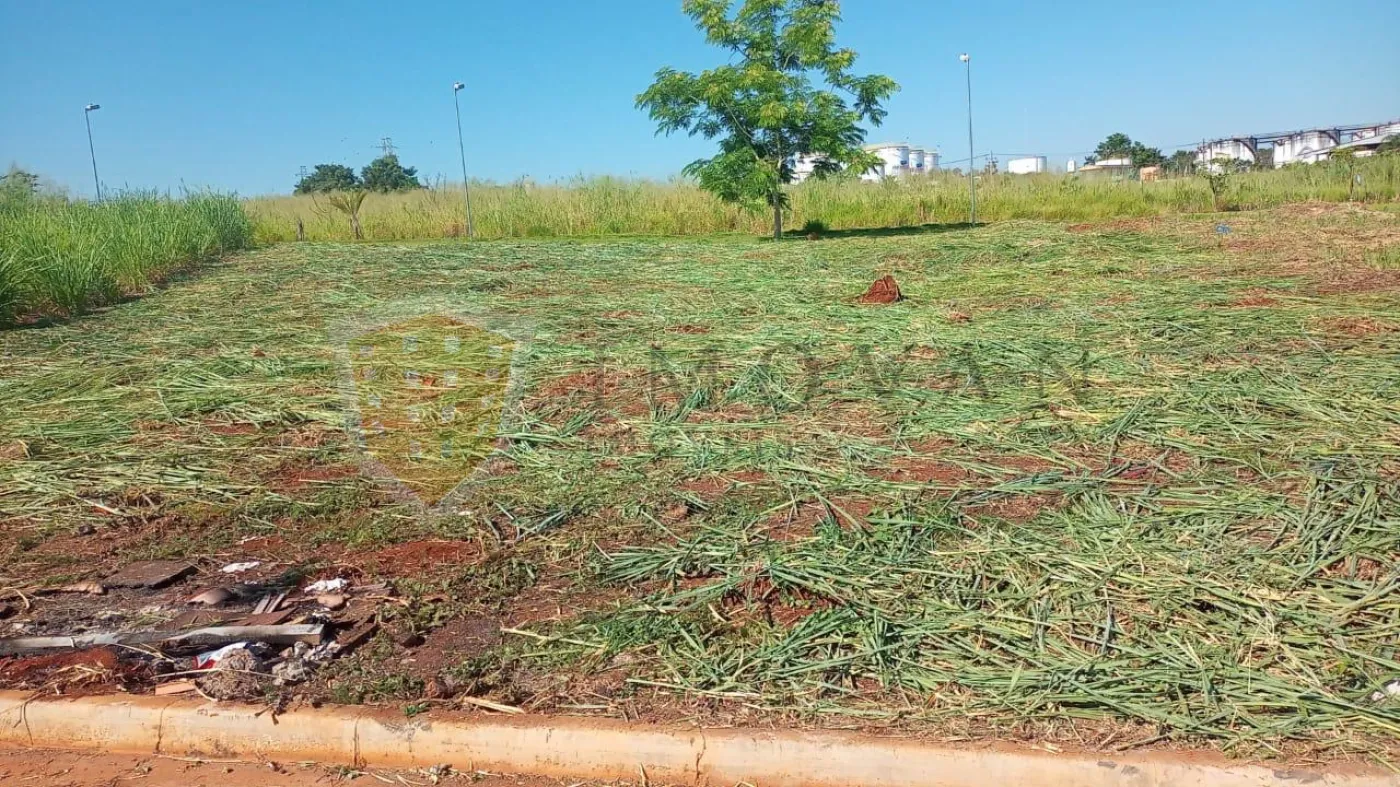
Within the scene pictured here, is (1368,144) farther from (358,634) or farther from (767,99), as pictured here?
(358,634)

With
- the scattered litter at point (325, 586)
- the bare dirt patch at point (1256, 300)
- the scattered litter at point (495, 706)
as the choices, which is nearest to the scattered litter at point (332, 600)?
the scattered litter at point (325, 586)

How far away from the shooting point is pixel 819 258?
1219 centimetres

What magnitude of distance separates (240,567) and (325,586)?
1.39 feet

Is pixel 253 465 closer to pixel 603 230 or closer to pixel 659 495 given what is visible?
pixel 659 495

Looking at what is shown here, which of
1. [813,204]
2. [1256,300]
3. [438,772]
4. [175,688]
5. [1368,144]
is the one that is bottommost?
[438,772]

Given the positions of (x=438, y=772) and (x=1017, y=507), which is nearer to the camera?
(x=438, y=772)

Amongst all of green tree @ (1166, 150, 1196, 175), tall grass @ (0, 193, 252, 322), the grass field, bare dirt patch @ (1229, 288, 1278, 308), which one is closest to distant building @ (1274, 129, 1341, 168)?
green tree @ (1166, 150, 1196, 175)

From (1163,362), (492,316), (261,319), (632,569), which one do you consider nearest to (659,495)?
(632,569)

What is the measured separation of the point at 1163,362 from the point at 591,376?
320 cm

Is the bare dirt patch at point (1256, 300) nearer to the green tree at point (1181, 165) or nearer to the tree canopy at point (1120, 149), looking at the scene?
the green tree at point (1181, 165)

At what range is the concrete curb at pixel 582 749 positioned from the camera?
1842 mm

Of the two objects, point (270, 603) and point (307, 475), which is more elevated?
point (307, 475)

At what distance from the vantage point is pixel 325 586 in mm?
2840

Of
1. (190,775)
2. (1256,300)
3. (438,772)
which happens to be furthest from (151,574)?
(1256,300)
